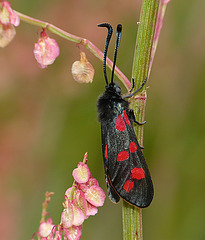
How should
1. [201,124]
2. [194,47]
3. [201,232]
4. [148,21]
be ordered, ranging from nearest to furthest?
[148,21]
[201,232]
[201,124]
[194,47]

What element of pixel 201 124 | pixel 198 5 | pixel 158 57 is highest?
pixel 198 5

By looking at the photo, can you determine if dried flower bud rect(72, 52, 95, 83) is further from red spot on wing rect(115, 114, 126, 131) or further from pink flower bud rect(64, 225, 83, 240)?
pink flower bud rect(64, 225, 83, 240)

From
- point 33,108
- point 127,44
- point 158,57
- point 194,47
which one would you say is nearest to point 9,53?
point 33,108

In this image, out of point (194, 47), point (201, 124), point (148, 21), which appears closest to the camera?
point (148, 21)

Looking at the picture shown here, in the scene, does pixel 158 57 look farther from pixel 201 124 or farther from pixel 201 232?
pixel 201 232

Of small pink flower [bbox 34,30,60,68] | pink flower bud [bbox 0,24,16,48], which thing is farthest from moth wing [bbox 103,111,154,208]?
pink flower bud [bbox 0,24,16,48]

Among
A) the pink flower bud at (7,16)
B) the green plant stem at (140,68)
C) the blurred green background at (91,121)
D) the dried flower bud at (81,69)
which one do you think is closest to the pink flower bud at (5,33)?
the pink flower bud at (7,16)
